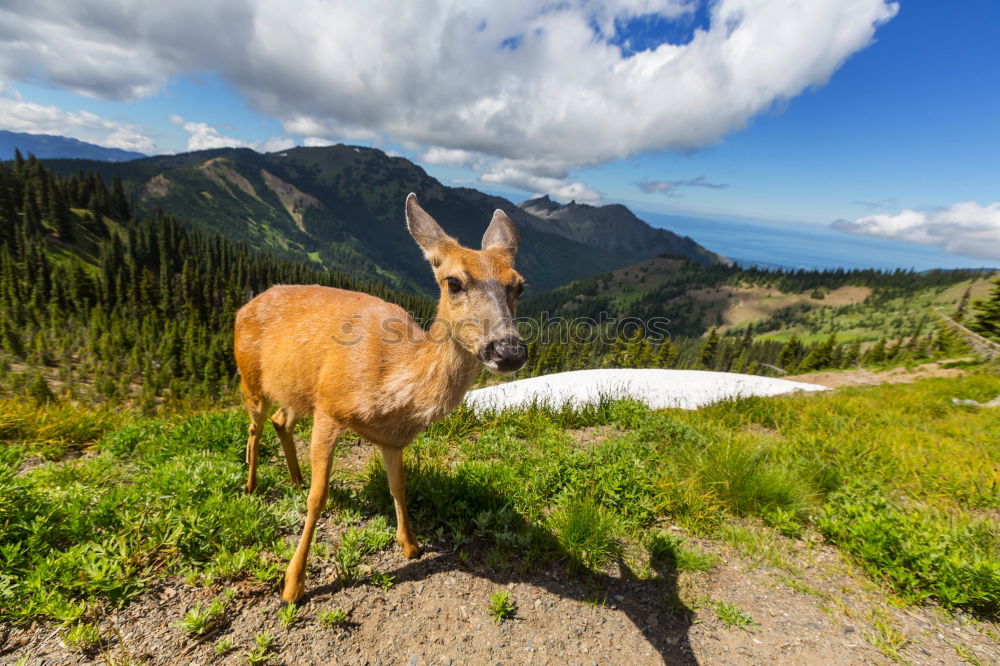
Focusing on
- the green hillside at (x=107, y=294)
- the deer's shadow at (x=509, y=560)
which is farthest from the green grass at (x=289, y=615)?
the green hillside at (x=107, y=294)

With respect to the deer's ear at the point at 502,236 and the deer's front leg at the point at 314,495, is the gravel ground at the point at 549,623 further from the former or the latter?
the deer's ear at the point at 502,236

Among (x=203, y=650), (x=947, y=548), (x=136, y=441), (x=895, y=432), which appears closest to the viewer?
(x=203, y=650)

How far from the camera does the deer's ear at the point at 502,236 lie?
4926 millimetres

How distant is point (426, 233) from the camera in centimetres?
450

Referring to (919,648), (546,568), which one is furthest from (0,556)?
(919,648)

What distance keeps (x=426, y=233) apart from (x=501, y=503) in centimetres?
388

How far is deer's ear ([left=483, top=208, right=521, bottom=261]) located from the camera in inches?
194

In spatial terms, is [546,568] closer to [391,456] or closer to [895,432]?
[391,456]

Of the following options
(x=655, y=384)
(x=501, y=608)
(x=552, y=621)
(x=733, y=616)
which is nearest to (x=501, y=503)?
(x=501, y=608)

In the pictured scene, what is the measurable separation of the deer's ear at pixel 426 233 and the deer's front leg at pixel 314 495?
89.3 inches

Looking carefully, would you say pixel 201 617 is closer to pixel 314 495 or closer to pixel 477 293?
pixel 314 495

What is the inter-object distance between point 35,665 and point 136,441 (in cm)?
397

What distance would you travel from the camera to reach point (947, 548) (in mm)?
4773

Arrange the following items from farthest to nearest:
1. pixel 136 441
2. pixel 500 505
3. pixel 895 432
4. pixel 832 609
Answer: pixel 895 432 → pixel 136 441 → pixel 500 505 → pixel 832 609
